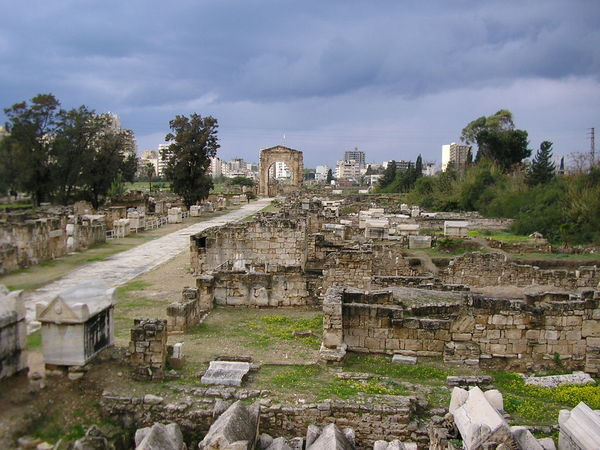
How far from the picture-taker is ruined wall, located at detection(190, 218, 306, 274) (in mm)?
15969

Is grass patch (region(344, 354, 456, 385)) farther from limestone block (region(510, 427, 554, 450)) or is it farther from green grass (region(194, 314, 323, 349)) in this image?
limestone block (region(510, 427, 554, 450))

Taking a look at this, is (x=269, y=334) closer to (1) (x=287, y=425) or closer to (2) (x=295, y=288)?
(2) (x=295, y=288)

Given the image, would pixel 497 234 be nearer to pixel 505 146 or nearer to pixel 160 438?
pixel 160 438

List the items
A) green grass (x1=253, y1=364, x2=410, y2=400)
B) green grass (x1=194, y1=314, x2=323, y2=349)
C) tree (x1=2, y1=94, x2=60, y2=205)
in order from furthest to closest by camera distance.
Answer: tree (x1=2, y1=94, x2=60, y2=205) → green grass (x1=194, y1=314, x2=323, y2=349) → green grass (x1=253, y1=364, x2=410, y2=400)

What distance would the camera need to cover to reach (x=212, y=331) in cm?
965

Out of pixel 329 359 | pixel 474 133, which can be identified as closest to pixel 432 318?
pixel 329 359

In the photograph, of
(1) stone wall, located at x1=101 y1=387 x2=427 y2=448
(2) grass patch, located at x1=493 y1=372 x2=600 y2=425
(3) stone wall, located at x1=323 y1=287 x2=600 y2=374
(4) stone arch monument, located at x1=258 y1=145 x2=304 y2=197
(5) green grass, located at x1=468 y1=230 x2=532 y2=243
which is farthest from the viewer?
(4) stone arch monument, located at x1=258 y1=145 x2=304 y2=197

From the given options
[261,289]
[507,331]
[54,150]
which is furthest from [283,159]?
[507,331]

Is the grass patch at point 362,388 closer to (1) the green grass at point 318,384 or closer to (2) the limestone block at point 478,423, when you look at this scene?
(1) the green grass at point 318,384

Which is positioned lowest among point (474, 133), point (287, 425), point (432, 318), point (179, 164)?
point (287, 425)

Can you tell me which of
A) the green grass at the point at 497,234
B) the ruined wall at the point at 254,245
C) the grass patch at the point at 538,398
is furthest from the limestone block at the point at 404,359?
the green grass at the point at 497,234

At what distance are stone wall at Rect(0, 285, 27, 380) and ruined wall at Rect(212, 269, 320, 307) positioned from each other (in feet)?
15.6

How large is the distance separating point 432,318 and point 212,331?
4044 millimetres

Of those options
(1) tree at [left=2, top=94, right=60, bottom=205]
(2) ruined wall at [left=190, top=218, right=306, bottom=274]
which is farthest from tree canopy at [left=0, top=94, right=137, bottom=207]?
(2) ruined wall at [left=190, top=218, right=306, bottom=274]
